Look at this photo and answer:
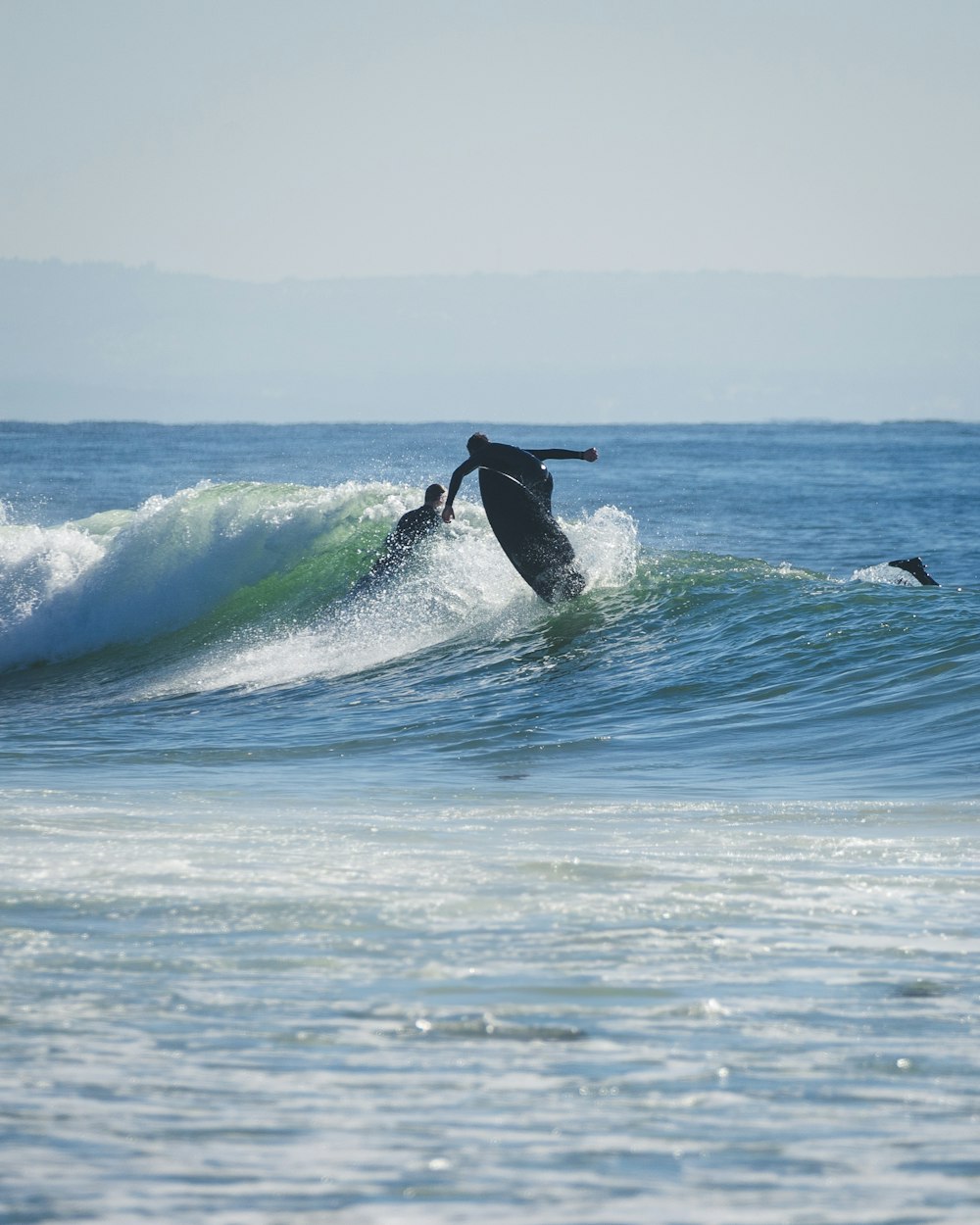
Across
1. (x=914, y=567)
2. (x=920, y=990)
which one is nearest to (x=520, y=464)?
(x=914, y=567)


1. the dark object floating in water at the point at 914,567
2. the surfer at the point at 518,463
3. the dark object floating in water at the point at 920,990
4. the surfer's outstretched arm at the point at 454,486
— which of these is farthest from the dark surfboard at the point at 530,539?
the dark object floating in water at the point at 920,990

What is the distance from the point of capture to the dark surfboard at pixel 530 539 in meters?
14.0

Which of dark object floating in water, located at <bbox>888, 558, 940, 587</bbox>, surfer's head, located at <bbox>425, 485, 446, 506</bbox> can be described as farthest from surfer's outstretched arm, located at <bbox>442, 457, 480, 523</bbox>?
dark object floating in water, located at <bbox>888, 558, 940, 587</bbox>

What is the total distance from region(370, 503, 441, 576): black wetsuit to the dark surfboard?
882 mm

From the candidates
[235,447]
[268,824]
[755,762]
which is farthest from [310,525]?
[235,447]

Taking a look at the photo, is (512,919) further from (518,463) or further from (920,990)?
(518,463)

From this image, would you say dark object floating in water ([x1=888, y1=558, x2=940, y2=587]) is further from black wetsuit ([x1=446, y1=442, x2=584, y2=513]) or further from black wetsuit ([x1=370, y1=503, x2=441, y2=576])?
black wetsuit ([x1=370, y1=503, x2=441, y2=576])

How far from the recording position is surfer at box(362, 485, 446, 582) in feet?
49.5

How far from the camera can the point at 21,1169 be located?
303 centimetres

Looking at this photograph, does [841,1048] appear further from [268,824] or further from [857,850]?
[268,824]

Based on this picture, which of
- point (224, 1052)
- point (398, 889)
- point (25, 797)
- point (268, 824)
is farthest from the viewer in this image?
point (25, 797)

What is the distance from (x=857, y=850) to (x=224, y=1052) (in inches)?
130

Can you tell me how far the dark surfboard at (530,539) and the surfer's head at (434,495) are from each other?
0.80 meters

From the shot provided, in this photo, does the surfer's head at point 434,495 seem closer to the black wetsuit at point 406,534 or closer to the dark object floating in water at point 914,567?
the black wetsuit at point 406,534
